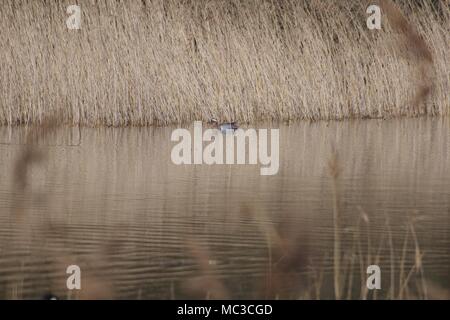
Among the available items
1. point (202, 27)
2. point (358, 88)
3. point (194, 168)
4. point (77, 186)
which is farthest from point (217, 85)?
point (77, 186)

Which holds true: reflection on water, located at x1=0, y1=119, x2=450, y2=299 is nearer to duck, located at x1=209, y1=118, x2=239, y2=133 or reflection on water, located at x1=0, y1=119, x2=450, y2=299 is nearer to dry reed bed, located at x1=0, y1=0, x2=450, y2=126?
duck, located at x1=209, y1=118, x2=239, y2=133

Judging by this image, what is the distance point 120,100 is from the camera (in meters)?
14.2

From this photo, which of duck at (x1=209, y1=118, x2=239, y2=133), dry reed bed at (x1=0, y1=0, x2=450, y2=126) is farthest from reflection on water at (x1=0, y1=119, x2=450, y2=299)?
dry reed bed at (x1=0, y1=0, x2=450, y2=126)

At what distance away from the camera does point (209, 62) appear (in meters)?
14.6

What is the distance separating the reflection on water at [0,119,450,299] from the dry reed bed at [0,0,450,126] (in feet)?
8.51

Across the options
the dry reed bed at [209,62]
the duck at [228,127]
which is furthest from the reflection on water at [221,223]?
the dry reed bed at [209,62]

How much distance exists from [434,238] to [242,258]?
118 cm

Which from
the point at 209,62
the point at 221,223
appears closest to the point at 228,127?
the point at 209,62

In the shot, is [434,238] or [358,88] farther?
[358,88]

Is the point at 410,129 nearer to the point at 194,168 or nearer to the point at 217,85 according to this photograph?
the point at 217,85

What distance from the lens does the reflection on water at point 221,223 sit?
5.41 m

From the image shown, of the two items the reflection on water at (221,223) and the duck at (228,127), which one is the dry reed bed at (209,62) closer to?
the duck at (228,127)

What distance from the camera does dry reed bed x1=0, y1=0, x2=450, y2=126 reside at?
14.0 meters

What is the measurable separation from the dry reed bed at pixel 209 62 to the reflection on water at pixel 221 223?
102 inches
